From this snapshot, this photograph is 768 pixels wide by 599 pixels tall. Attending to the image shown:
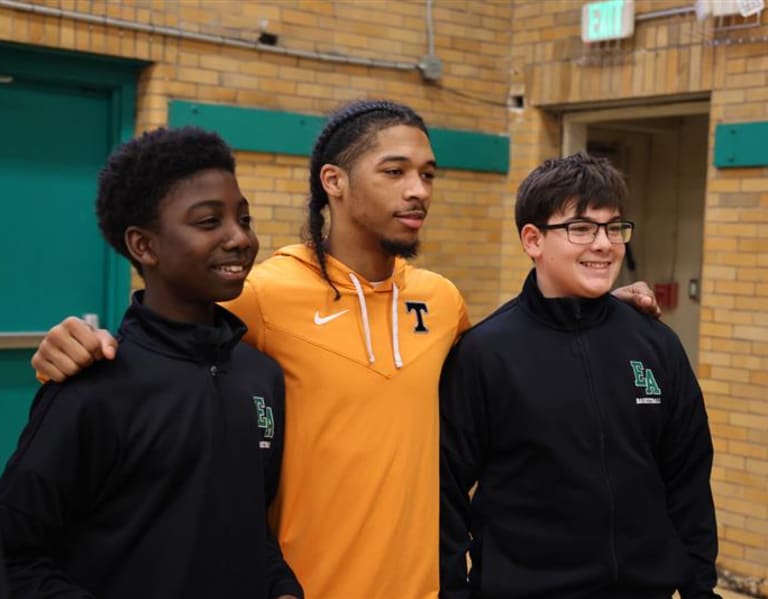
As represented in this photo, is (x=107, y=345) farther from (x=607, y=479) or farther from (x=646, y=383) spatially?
(x=646, y=383)

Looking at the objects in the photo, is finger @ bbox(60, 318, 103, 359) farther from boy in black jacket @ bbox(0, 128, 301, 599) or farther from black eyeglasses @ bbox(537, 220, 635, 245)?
black eyeglasses @ bbox(537, 220, 635, 245)

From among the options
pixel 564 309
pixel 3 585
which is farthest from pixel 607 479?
pixel 3 585

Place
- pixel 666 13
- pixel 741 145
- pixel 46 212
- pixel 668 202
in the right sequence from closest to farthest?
pixel 46 212 → pixel 741 145 → pixel 666 13 → pixel 668 202

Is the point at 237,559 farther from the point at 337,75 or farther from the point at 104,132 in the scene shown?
the point at 337,75

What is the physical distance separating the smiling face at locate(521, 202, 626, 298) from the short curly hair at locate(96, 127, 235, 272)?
0.95 metres

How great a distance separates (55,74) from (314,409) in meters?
3.52

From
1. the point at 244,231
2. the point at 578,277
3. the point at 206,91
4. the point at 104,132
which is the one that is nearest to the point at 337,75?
the point at 206,91

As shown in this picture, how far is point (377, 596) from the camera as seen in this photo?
2348 mm

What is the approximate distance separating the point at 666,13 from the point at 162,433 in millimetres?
4975

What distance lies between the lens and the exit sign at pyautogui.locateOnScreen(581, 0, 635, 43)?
6062mm

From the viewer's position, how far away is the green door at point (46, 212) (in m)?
5.14

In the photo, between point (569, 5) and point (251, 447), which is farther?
point (569, 5)

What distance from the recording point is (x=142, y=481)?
1869 millimetres

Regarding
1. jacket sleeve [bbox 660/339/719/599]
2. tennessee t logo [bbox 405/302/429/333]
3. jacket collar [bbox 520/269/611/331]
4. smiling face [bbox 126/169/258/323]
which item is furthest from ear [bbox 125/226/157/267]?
jacket sleeve [bbox 660/339/719/599]
